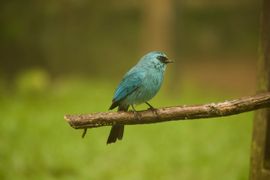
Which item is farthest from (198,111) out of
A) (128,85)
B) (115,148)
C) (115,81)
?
(115,81)

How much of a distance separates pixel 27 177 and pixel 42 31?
7.44 m

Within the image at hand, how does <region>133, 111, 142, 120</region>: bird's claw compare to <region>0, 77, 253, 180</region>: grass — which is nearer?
<region>133, 111, 142, 120</region>: bird's claw

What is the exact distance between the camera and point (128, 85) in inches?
140

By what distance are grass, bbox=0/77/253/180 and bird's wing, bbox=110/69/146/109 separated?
232 centimetres

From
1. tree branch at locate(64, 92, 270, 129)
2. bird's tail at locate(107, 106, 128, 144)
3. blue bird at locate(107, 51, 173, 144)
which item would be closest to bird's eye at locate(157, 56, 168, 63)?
blue bird at locate(107, 51, 173, 144)

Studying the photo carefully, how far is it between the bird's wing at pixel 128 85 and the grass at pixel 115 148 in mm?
2324

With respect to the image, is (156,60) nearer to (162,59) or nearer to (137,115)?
(162,59)

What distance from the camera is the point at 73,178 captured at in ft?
18.7

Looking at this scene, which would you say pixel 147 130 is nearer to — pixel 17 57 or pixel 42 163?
pixel 42 163

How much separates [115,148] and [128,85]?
130 inches

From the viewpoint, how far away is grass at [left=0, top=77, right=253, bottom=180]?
5891 mm

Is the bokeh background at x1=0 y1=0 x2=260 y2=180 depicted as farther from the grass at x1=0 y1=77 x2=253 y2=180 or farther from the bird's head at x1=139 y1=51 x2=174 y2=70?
the bird's head at x1=139 y1=51 x2=174 y2=70

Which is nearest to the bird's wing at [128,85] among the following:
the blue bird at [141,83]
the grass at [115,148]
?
the blue bird at [141,83]

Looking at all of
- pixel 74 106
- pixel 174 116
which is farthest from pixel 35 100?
pixel 174 116
